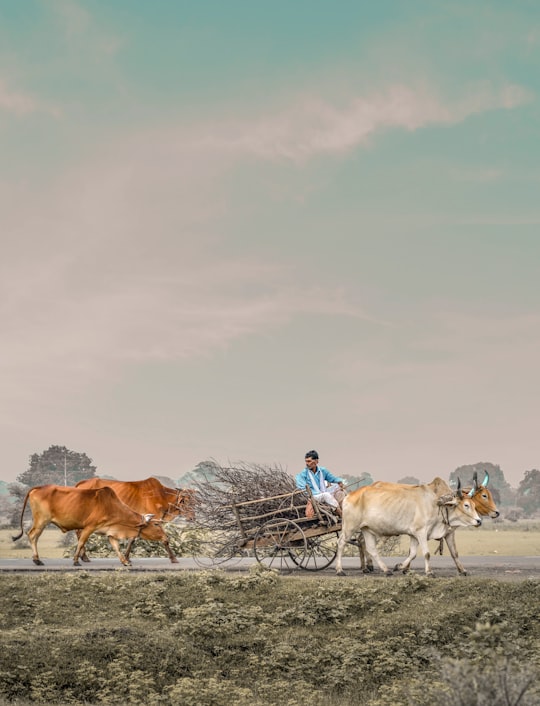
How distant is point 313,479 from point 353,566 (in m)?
2.49

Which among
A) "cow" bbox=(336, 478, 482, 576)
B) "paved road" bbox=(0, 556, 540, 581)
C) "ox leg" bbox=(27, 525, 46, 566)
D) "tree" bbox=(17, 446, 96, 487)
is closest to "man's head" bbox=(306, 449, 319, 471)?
"cow" bbox=(336, 478, 482, 576)

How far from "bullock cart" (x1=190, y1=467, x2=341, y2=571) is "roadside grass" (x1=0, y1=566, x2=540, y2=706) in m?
1.31

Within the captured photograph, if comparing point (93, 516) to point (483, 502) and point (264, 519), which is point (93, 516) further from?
point (483, 502)

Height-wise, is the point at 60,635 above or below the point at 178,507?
below

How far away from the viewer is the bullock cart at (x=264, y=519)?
16.5m

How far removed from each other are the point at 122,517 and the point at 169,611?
4430mm

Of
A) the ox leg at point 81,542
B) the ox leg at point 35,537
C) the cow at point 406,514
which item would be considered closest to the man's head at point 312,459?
the cow at point 406,514

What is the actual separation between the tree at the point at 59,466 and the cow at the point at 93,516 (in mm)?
39785

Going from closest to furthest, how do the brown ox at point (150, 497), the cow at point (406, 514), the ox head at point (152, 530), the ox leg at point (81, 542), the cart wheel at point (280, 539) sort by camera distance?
the cow at point (406, 514)
the cart wheel at point (280, 539)
the ox head at point (152, 530)
the ox leg at point (81, 542)
the brown ox at point (150, 497)

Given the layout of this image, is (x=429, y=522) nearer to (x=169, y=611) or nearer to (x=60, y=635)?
(x=169, y=611)

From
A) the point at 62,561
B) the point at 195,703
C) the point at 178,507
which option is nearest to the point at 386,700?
the point at 195,703

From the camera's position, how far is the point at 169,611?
1424 centimetres

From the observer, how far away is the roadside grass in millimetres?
11562

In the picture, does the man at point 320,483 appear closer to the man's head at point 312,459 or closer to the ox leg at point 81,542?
the man's head at point 312,459
